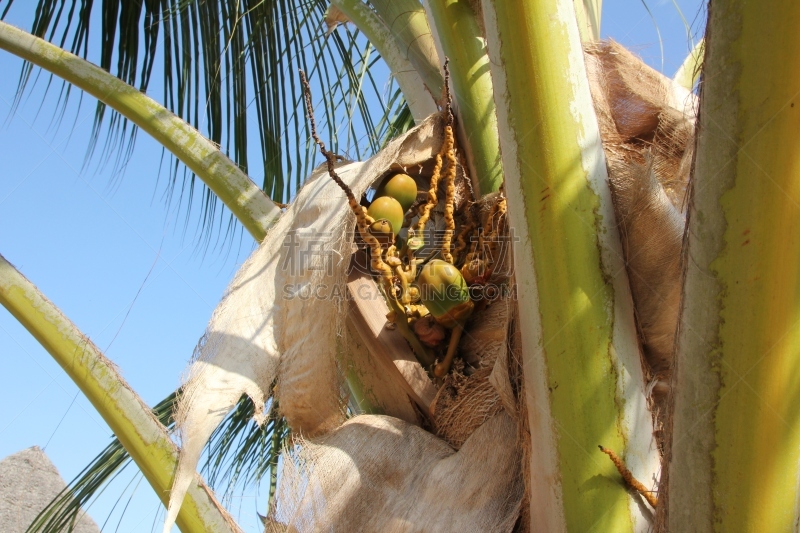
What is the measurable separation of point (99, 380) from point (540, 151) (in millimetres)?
871

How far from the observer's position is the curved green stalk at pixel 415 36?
1.62 meters

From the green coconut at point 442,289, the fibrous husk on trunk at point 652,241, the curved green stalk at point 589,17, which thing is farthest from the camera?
the curved green stalk at point 589,17

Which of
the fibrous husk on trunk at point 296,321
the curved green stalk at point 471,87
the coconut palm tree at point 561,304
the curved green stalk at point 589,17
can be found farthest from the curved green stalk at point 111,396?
the curved green stalk at point 589,17

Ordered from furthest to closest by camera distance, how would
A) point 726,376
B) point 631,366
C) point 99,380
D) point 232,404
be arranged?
point 99,380, point 232,404, point 631,366, point 726,376

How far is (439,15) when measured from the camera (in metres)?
1.47

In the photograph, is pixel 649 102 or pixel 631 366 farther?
pixel 649 102

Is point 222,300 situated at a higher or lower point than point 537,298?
higher

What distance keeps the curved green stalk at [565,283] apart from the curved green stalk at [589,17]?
1.58 feet

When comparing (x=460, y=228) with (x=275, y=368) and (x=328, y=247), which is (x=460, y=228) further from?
(x=275, y=368)

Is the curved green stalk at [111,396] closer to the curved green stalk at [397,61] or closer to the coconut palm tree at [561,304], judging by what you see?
the coconut palm tree at [561,304]

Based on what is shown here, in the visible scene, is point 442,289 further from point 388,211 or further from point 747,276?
point 747,276

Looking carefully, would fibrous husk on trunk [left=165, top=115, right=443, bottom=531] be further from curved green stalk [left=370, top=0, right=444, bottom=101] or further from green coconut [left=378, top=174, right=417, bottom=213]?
curved green stalk [left=370, top=0, right=444, bottom=101]

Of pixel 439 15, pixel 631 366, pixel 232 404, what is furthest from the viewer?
pixel 439 15

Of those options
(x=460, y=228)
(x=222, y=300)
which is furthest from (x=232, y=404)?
(x=460, y=228)
